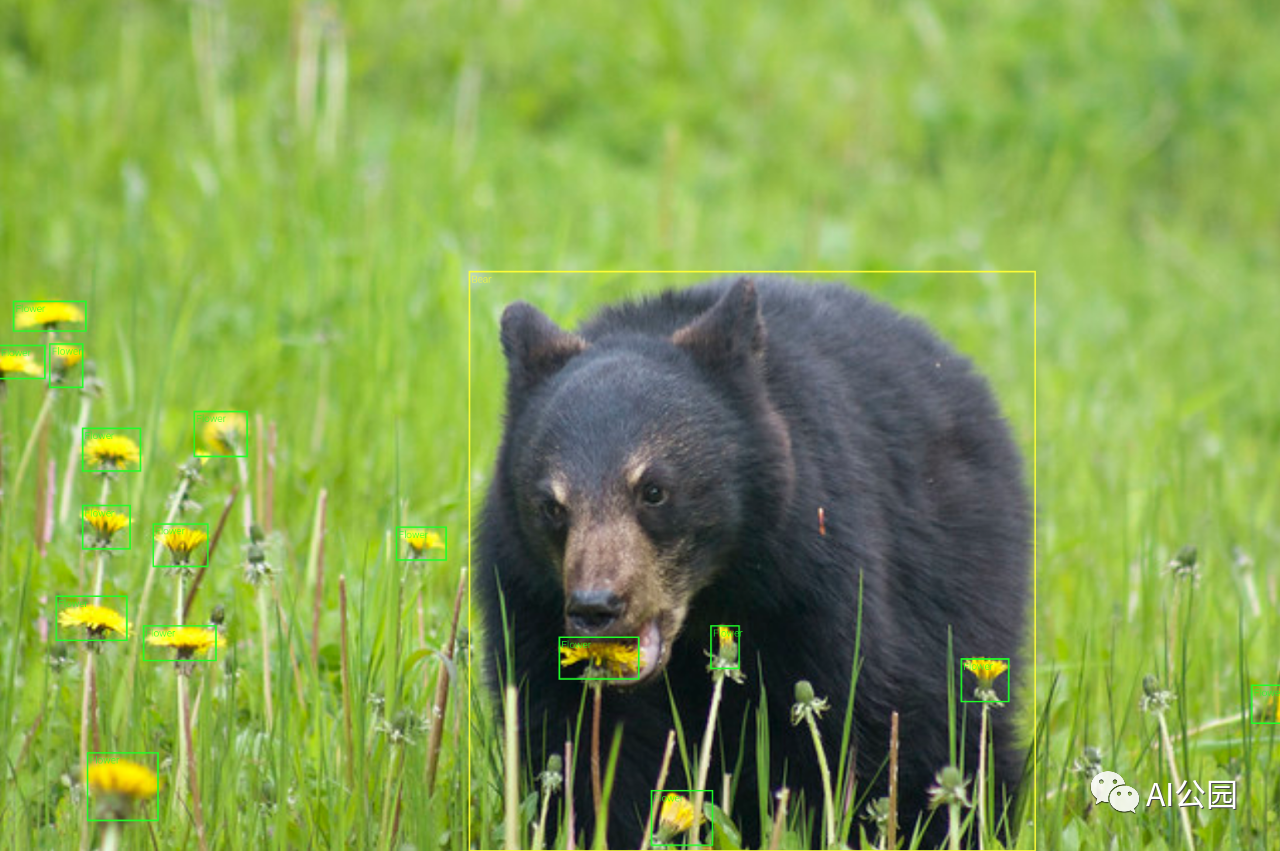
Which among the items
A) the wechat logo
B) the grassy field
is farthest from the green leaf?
Result: the wechat logo

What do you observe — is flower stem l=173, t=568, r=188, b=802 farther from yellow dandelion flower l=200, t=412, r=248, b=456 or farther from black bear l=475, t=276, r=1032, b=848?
yellow dandelion flower l=200, t=412, r=248, b=456

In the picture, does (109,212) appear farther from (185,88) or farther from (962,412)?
(962,412)

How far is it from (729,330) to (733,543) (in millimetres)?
460

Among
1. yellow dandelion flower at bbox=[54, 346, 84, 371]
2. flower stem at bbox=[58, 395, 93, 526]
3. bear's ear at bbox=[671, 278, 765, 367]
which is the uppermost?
bear's ear at bbox=[671, 278, 765, 367]

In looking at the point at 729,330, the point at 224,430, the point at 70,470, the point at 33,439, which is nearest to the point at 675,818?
the point at 729,330

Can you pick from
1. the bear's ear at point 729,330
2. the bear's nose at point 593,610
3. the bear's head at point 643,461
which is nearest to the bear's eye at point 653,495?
the bear's head at point 643,461

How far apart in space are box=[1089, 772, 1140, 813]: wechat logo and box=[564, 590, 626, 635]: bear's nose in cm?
116

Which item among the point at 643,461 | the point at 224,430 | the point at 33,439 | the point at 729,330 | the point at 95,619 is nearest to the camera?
the point at 95,619

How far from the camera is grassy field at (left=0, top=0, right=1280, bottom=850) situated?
378 centimetres

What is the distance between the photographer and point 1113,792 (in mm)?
3664

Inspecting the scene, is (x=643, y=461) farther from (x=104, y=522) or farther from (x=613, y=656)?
(x=104, y=522)

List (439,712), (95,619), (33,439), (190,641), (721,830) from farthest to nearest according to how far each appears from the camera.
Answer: (33,439) < (721,830) < (439,712) < (95,619) < (190,641)

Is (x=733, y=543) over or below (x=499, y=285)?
below

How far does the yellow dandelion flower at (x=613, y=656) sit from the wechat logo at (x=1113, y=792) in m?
1.05
